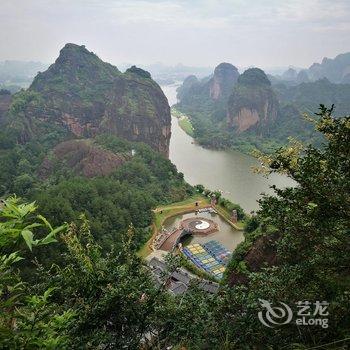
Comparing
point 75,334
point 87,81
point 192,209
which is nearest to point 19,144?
point 87,81

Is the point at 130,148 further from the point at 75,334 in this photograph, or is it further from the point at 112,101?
the point at 75,334

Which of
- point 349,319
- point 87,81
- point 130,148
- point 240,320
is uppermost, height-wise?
point 349,319

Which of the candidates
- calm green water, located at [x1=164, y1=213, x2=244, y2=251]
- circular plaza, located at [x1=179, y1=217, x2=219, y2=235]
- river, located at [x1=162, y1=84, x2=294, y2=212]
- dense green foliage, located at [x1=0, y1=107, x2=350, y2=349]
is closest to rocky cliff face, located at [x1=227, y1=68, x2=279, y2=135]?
river, located at [x1=162, y1=84, x2=294, y2=212]

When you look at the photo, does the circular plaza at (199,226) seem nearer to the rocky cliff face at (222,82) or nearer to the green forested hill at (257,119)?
the green forested hill at (257,119)

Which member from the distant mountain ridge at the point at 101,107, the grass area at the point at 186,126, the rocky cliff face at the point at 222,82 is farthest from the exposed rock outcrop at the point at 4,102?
the rocky cliff face at the point at 222,82

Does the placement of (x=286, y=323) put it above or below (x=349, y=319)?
below

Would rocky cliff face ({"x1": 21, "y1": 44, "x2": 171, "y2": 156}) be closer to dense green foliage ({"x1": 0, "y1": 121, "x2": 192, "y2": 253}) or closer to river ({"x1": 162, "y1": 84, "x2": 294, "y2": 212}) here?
dense green foliage ({"x1": 0, "y1": 121, "x2": 192, "y2": 253})
